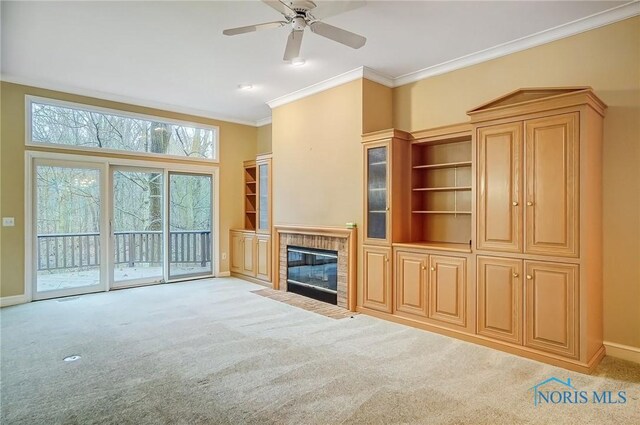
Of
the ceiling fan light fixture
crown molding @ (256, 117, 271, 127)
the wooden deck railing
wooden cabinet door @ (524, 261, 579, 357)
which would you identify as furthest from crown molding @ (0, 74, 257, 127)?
wooden cabinet door @ (524, 261, 579, 357)

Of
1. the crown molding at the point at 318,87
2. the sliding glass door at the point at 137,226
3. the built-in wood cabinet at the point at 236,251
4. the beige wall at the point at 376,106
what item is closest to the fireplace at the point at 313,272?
the built-in wood cabinet at the point at 236,251

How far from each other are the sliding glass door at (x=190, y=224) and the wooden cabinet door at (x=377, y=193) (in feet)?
12.0

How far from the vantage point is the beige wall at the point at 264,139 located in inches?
293

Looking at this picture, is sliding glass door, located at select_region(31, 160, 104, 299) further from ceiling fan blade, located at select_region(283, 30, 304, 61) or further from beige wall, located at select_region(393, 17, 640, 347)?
beige wall, located at select_region(393, 17, 640, 347)

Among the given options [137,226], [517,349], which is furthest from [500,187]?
[137,226]

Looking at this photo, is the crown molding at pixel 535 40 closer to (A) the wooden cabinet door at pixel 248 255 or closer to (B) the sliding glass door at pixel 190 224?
(A) the wooden cabinet door at pixel 248 255

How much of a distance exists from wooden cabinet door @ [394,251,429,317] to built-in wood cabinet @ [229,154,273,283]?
2647 millimetres

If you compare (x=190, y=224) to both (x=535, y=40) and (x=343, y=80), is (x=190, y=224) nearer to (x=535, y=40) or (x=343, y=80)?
(x=343, y=80)

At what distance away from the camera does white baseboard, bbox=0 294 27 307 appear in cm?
488

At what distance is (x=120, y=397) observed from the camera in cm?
256

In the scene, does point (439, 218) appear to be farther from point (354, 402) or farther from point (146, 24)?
point (146, 24)

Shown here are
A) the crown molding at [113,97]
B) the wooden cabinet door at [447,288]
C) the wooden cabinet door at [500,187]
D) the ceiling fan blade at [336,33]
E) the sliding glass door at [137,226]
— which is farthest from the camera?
the sliding glass door at [137,226]

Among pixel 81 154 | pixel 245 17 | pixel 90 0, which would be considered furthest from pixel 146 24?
pixel 81 154

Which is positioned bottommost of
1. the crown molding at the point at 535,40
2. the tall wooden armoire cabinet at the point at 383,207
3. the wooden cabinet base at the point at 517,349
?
the wooden cabinet base at the point at 517,349
